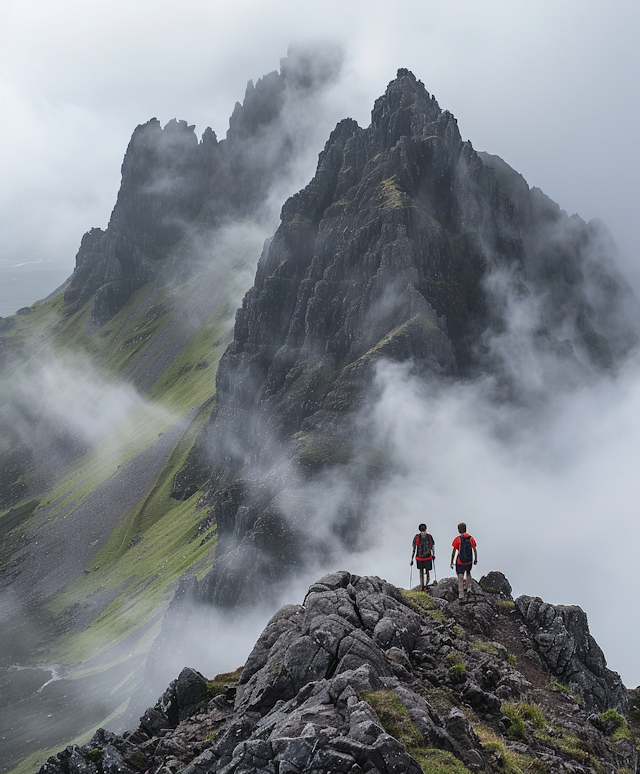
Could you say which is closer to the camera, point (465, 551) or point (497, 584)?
point (465, 551)

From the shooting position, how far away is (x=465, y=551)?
3650cm

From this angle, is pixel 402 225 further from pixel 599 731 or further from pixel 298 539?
pixel 599 731

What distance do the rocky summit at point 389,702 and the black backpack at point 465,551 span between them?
8.94 ft

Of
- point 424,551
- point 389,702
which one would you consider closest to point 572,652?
point 424,551

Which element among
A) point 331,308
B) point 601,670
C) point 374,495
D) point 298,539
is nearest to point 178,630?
point 298,539

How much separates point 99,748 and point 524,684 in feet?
63.7

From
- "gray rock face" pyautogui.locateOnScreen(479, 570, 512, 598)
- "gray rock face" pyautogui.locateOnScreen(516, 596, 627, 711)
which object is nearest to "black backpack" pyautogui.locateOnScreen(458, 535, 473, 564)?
"gray rock face" pyautogui.locateOnScreen(516, 596, 627, 711)

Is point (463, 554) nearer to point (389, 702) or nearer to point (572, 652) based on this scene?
point (572, 652)

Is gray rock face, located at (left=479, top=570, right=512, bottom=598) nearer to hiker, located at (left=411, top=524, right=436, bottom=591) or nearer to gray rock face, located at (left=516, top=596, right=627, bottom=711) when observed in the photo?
gray rock face, located at (left=516, top=596, right=627, bottom=711)

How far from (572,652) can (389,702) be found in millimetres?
19393

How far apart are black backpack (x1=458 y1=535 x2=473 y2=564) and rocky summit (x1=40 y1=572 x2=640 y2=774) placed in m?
2.73

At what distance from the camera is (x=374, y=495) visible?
138750mm

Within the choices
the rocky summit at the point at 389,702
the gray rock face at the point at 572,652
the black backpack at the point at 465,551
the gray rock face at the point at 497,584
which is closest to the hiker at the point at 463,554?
the black backpack at the point at 465,551

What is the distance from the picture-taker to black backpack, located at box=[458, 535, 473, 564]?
36.3 meters
